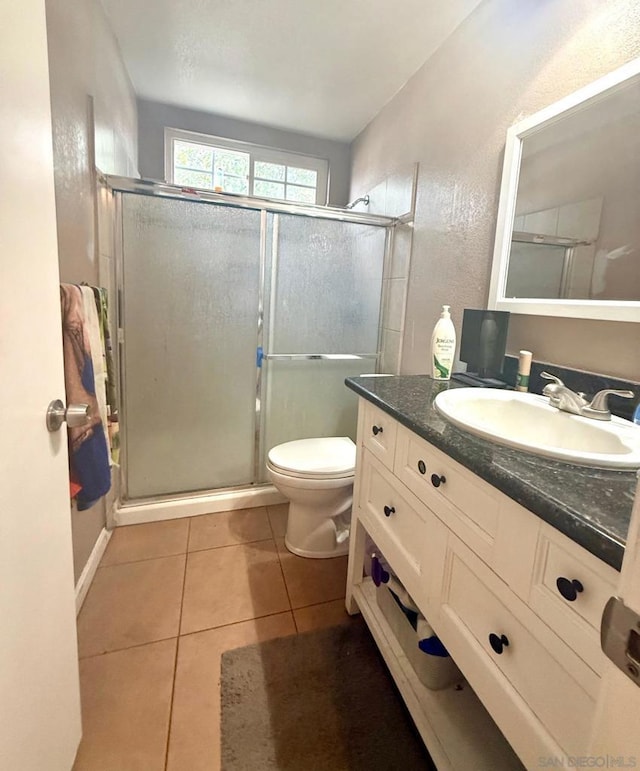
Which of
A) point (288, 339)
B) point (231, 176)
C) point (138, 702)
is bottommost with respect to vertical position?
point (138, 702)

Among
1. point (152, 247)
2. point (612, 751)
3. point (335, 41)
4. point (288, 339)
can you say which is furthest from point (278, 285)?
point (612, 751)

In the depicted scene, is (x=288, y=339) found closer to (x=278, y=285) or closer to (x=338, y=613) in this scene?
(x=278, y=285)

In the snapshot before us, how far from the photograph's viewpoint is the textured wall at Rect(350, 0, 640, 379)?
3.50 feet

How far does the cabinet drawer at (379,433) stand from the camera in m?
1.12

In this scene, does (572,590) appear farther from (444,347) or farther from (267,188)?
(267,188)

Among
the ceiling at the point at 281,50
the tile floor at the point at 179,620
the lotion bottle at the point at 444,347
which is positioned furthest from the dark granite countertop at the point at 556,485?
the ceiling at the point at 281,50

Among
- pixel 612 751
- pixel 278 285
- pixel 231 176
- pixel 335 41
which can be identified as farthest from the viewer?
pixel 231 176

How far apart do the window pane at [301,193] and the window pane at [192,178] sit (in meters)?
0.58

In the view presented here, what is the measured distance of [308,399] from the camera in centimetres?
231

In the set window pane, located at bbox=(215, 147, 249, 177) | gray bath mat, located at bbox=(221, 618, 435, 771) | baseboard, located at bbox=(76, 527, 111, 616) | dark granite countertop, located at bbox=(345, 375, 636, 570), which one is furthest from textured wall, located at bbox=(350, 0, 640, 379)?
baseboard, located at bbox=(76, 527, 111, 616)

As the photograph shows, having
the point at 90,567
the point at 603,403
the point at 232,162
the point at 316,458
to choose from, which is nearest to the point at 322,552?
the point at 316,458

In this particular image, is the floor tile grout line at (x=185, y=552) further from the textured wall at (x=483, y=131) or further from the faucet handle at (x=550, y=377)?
the faucet handle at (x=550, y=377)

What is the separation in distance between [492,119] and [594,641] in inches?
65.4

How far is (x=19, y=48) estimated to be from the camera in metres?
0.61
